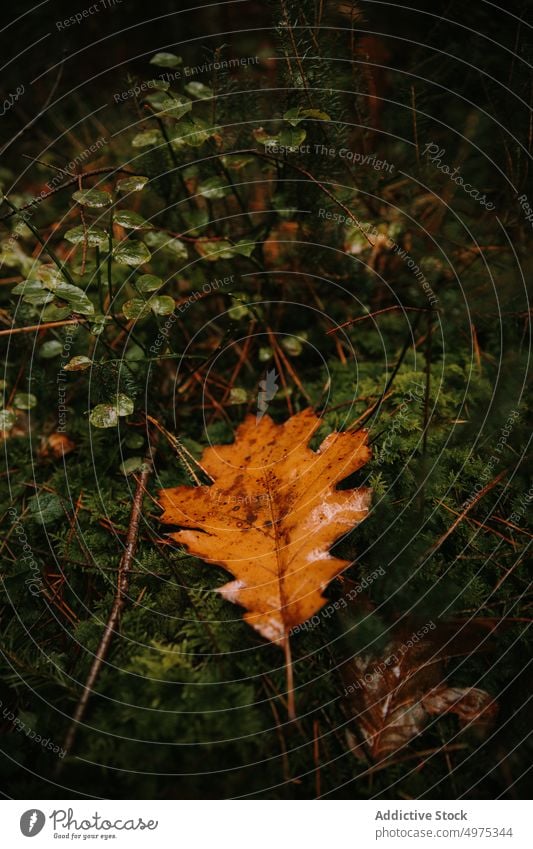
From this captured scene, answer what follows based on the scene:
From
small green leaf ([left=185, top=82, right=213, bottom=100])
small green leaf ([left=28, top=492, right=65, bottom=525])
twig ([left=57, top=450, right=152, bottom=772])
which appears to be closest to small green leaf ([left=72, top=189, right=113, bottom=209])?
small green leaf ([left=185, top=82, right=213, bottom=100])

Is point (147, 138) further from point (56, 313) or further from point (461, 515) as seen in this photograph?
point (461, 515)

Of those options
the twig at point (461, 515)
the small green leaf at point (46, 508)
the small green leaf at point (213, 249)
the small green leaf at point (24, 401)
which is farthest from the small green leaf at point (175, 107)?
the twig at point (461, 515)

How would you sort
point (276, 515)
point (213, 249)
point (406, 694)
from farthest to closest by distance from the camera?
point (213, 249) → point (276, 515) → point (406, 694)

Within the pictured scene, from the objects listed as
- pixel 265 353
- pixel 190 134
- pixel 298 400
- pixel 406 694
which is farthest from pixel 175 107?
pixel 406 694

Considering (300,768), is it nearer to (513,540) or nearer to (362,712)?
(362,712)

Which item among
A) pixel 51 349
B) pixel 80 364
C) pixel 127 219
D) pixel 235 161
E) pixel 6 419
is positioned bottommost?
pixel 6 419
